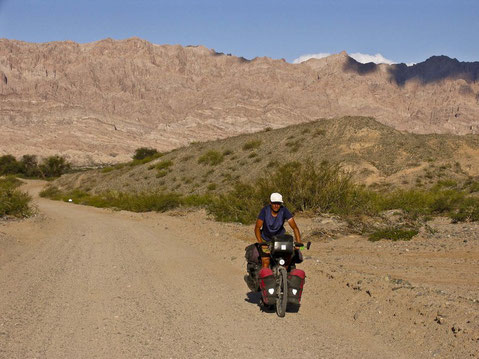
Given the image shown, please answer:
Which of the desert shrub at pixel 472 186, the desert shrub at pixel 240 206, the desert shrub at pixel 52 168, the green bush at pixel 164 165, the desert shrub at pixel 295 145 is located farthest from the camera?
the desert shrub at pixel 52 168

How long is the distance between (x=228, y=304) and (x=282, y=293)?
1146 mm

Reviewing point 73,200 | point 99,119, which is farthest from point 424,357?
point 99,119

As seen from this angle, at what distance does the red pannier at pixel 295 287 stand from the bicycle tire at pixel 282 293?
0.22 feet

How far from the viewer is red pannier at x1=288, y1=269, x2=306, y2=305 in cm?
731

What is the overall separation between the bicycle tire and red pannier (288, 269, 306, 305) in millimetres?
66

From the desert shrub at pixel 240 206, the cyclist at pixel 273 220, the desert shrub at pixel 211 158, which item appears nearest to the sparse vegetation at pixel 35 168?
the desert shrub at pixel 211 158

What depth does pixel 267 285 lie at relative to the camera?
24.3ft

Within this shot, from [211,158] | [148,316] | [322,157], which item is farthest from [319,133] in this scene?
[148,316]

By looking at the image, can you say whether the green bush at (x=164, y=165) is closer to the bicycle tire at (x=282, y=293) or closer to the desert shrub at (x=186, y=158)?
the desert shrub at (x=186, y=158)

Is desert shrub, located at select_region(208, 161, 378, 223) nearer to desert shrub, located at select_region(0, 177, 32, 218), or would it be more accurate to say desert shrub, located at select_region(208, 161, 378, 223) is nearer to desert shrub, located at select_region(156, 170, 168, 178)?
desert shrub, located at select_region(0, 177, 32, 218)

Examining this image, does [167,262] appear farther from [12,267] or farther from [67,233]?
[67,233]

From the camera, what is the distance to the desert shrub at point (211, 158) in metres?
47.9

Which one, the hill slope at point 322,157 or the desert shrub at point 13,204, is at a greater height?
the hill slope at point 322,157

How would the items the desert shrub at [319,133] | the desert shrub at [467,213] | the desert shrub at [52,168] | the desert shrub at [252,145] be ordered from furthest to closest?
the desert shrub at [52,168] → the desert shrub at [252,145] → the desert shrub at [319,133] → the desert shrub at [467,213]
